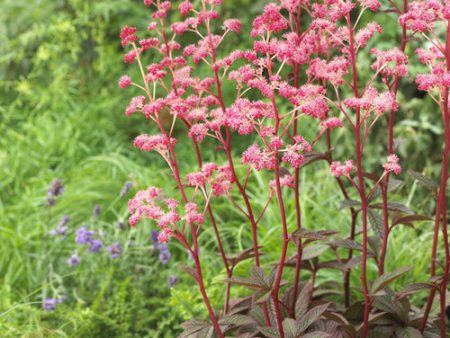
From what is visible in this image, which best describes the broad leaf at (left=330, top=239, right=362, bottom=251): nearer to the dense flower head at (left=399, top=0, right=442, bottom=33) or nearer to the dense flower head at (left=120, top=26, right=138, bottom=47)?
the dense flower head at (left=399, top=0, right=442, bottom=33)

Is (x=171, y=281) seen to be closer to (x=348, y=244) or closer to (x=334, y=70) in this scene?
(x=348, y=244)

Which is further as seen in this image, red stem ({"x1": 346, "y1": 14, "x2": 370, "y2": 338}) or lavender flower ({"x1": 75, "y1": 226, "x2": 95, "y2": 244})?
lavender flower ({"x1": 75, "y1": 226, "x2": 95, "y2": 244})

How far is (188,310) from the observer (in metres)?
2.75

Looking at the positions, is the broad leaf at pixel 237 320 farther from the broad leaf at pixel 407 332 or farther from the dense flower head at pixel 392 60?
the dense flower head at pixel 392 60

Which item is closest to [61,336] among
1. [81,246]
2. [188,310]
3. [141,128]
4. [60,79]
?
[188,310]

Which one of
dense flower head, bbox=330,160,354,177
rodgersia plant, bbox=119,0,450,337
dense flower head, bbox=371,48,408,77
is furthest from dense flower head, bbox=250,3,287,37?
dense flower head, bbox=330,160,354,177

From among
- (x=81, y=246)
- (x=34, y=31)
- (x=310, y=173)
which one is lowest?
(x=310, y=173)

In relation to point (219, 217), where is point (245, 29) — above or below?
above

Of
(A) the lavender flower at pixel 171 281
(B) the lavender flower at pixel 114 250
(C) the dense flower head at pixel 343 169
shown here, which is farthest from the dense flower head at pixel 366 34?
(B) the lavender flower at pixel 114 250

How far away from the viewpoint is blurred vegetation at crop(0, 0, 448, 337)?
2.96 m

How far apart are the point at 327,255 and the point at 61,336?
4.09 feet

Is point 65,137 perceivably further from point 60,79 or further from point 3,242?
point 3,242

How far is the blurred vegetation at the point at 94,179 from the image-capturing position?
2.96 meters

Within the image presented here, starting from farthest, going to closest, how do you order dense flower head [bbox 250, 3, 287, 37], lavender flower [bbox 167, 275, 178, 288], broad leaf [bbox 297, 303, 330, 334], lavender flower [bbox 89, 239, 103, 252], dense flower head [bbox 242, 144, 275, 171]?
1. lavender flower [bbox 89, 239, 103, 252]
2. lavender flower [bbox 167, 275, 178, 288]
3. broad leaf [bbox 297, 303, 330, 334]
4. dense flower head [bbox 250, 3, 287, 37]
5. dense flower head [bbox 242, 144, 275, 171]
